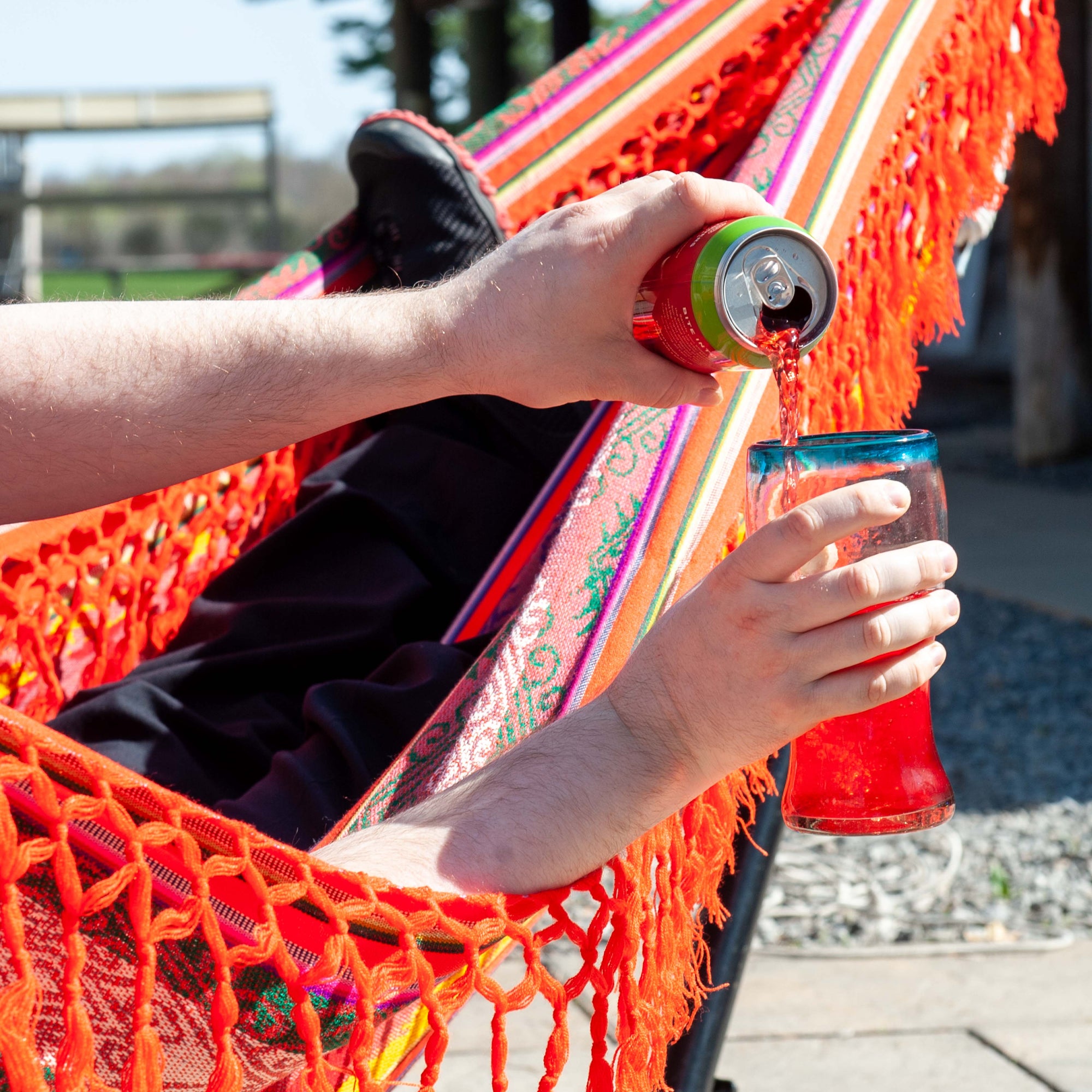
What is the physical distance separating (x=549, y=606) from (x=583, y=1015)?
108 cm

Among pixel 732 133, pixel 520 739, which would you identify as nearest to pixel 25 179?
pixel 732 133

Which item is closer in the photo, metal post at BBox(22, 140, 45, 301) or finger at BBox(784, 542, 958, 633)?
finger at BBox(784, 542, 958, 633)

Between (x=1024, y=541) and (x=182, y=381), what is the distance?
164 inches

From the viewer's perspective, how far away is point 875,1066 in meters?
1.73

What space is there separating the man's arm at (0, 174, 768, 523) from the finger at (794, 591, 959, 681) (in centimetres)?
29

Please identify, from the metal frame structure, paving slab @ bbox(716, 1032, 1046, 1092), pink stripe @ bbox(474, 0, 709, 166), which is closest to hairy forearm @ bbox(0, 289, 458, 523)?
pink stripe @ bbox(474, 0, 709, 166)

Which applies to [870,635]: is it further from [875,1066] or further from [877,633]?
[875,1066]

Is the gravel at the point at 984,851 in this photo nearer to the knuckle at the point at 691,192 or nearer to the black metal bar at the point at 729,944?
the black metal bar at the point at 729,944

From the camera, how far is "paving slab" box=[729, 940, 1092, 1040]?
6.02 ft

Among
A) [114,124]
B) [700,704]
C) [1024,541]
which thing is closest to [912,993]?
[700,704]

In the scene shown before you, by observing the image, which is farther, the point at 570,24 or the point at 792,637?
the point at 570,24

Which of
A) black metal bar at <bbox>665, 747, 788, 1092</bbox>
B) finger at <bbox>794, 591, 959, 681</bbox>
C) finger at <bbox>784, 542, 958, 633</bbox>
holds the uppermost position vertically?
finger at <bbox>784, 542, 958, 633</bbox>

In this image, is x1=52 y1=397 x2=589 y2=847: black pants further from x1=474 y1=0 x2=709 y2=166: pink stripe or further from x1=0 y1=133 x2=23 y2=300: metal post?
x1=0 y1=133 x2=23 y2=300: metal post

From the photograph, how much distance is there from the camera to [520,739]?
0.99 metres
